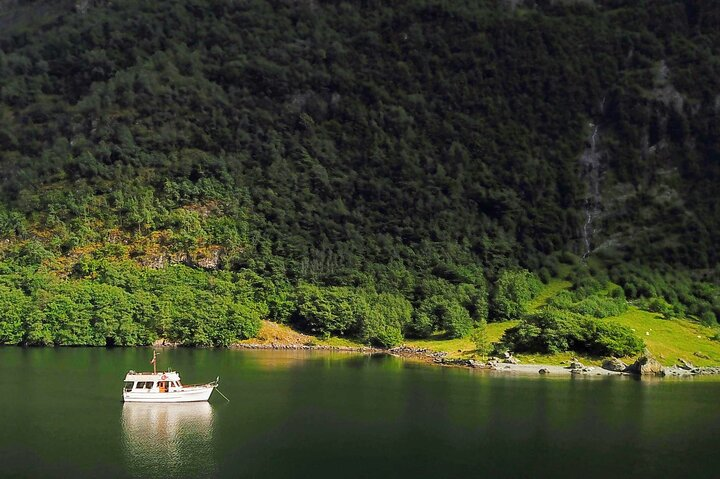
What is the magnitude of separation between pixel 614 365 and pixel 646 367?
559cm

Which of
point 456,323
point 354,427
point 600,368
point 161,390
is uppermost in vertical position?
point 456,323

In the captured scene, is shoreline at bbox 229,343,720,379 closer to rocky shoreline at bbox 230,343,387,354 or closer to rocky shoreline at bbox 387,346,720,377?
rocky shoreline at bbox 387,346,720,377

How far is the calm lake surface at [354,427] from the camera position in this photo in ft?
200

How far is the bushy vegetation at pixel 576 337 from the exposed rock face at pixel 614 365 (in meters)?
3.24

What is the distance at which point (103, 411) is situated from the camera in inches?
3091

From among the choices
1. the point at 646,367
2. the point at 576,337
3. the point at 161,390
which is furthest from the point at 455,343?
the point at 161,390

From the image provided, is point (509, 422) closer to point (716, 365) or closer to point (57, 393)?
point (57, 393)

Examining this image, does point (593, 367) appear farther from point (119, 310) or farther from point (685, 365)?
point (119, 310)

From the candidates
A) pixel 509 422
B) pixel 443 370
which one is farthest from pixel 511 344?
pixel 509 422

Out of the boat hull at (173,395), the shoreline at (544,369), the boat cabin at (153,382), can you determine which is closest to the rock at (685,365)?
the shoreline at (544,369)

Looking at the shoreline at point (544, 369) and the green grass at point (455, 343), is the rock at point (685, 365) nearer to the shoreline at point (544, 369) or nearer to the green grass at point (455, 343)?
the shoreline at point (544, 369)

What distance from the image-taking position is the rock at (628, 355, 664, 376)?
423 ft

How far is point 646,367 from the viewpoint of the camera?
129 m

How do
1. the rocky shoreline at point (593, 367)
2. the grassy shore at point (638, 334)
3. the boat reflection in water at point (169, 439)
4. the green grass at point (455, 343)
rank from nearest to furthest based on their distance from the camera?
the boat reflection in water at point (169, 439)
the rocky shoreline at point (593, 367)
the grassy shore at point (638, 334)
the green grass at point (455, 343)
